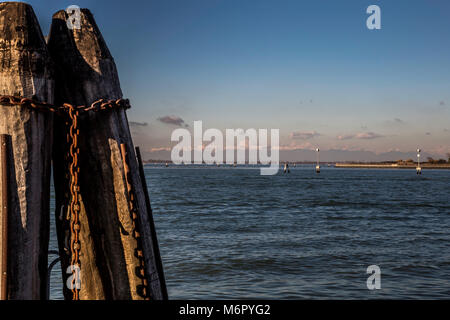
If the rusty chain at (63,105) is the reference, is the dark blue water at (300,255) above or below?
below

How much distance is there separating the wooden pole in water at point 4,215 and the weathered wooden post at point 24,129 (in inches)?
0.8

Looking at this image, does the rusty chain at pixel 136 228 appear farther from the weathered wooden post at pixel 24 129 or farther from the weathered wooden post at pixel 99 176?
the weathered wooden post at pixel 24 129

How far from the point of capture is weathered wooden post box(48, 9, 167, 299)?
9.75 ft

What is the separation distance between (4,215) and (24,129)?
552 millimetres

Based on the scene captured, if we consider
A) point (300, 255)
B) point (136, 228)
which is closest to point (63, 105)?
point (136, 228)

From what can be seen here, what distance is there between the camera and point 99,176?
3.01m

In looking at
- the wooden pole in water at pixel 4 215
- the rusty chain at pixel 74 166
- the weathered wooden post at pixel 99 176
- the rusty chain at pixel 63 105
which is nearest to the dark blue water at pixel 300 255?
the weathered wooden post at pixel 99 176

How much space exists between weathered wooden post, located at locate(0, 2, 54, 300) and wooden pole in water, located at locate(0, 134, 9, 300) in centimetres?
2

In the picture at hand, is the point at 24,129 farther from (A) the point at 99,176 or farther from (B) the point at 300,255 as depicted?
(B) the point at 300,255

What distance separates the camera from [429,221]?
27.9m

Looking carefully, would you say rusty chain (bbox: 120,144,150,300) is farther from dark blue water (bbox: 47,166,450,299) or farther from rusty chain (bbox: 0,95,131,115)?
dark blue water (bbox: 47,166,450,299)

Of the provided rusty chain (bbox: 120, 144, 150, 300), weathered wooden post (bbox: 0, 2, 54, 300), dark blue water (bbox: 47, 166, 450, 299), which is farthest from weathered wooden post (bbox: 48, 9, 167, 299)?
dark blue water (bbox: 47, 166, 450, 299)

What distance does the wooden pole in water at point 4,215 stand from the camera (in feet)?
8.52
